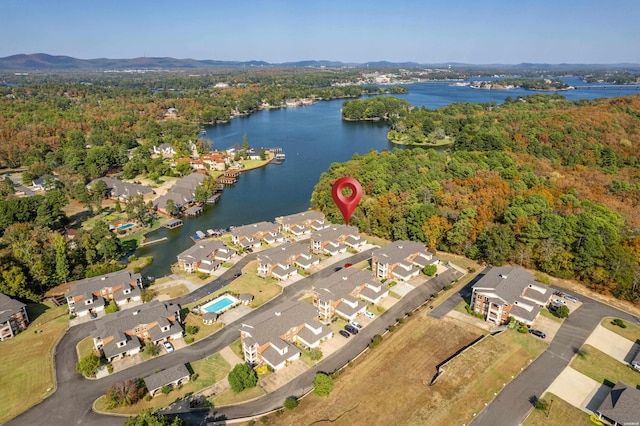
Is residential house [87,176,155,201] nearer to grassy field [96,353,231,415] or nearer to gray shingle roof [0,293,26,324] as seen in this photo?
gray shingle roof [0,293,26,324]

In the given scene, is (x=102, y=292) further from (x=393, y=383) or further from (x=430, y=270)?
(x=430, y=270)

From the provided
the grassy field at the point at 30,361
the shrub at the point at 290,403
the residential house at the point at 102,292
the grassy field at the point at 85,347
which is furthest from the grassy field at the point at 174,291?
the shrub at the point at 290,403

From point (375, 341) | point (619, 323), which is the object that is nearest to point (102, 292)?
point (375, 341)

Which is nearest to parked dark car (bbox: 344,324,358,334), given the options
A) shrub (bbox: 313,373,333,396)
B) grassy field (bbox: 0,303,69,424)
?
shrub (bbox: 313,373,333,396)

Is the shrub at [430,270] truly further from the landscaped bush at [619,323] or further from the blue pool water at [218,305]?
the blue pool water at [218,305]

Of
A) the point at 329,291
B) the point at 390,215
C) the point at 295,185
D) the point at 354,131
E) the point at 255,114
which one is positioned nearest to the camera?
the point at 329,291

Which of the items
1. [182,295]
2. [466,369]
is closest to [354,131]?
[182,295]

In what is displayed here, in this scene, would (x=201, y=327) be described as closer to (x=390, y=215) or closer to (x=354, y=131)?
(x=390, y=215)
